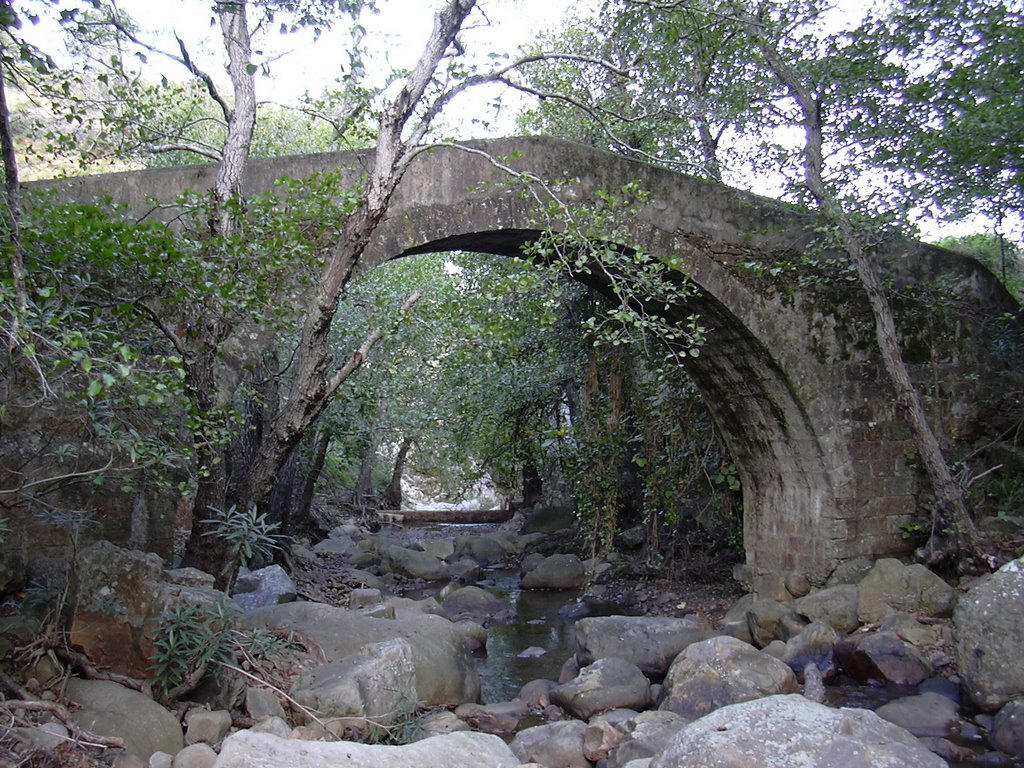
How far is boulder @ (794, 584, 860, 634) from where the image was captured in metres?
6.79

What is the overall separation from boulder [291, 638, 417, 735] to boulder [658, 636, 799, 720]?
165cm

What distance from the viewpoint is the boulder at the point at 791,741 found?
3.06 m

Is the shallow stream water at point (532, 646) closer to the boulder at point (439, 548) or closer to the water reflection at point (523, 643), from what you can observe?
the water reflection at point (523, 643)

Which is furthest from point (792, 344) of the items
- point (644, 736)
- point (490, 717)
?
point (490, 717)

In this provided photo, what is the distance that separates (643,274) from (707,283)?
2257 millimetres

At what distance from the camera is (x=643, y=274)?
4.92m

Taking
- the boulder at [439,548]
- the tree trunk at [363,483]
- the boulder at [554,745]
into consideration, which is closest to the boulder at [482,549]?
the boulder at [439,548]

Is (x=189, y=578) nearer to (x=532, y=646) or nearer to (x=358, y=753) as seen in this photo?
(x=358, y=753)

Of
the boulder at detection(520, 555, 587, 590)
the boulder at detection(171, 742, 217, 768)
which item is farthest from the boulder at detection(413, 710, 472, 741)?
the boulder at detection(520, 555, 587, 590)

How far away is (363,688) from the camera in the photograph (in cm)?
Answer: 448

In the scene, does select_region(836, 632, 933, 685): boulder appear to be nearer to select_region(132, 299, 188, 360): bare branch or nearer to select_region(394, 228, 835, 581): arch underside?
select_region(394, 228, 835, 581): arch underside

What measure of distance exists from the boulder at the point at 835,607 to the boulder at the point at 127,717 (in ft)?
15.8

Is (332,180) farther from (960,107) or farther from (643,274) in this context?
(960,107)

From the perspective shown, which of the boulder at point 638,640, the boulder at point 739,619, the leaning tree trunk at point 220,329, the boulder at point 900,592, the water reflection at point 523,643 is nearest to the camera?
the leaning tree trunk at point 220,329
